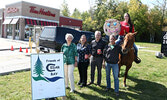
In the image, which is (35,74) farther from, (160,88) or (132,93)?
(160,88)

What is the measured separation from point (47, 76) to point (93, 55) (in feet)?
6.73

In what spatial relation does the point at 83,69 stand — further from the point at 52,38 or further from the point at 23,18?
the point at 23,18

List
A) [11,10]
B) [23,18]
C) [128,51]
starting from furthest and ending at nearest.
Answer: [11,10]
[23,18]
[128,51]

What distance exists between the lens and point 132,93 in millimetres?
4836

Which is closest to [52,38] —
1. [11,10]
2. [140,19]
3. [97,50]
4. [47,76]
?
[97,50]

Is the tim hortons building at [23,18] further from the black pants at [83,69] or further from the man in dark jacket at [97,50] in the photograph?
the man in dark jacket at [97,50]

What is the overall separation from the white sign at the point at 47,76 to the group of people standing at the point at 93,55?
798 millimetres

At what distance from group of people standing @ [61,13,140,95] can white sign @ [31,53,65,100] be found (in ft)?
2.62

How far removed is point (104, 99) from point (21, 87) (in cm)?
288

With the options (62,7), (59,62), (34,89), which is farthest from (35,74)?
(62,7)

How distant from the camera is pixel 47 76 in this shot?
11.7ft

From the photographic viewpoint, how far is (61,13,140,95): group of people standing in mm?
4469

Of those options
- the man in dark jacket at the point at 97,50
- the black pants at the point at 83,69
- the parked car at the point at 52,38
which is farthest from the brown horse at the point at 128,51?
the parked car at the point at 52,38

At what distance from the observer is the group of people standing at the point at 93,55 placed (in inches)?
176
